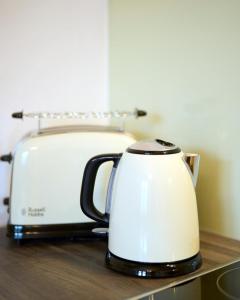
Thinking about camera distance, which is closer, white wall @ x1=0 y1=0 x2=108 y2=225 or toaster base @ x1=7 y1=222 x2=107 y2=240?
toaster base @ x1=7 y1=222 x2=107 y2=240

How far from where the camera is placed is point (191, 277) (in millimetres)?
757

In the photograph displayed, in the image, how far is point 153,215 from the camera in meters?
0.74

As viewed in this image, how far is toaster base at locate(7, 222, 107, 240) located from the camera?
915mm

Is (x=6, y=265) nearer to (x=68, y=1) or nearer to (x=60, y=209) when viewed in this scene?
(x=60, y=209)

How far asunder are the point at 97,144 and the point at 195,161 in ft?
0.72

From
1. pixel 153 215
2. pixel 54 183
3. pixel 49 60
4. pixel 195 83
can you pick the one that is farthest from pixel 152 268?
pixel 49 60

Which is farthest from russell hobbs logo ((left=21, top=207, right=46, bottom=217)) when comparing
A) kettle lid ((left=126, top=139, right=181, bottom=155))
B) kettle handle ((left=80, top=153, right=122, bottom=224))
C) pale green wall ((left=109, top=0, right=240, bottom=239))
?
pale green wall ((left=109, top=0, right=240, bottom=239))

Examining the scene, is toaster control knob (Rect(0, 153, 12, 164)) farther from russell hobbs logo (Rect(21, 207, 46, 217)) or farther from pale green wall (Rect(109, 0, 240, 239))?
pale green wall (Rect(109, 0, 240, 239))

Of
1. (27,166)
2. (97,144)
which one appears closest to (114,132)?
(97,144)

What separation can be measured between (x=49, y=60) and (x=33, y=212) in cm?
44

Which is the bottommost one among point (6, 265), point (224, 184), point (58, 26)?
point (6, 265)

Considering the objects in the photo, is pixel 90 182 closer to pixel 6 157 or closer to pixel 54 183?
pixel 54 183

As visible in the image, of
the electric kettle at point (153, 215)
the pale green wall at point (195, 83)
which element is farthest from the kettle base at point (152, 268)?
the pale green wall at point (195, 83)

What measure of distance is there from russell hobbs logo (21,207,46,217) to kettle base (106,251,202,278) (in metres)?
0.22
